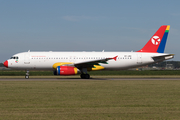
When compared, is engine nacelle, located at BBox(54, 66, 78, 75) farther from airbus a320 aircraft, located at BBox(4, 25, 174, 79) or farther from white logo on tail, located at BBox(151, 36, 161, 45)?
white logo on tail, located at BBox(151, 36, 161, 45)

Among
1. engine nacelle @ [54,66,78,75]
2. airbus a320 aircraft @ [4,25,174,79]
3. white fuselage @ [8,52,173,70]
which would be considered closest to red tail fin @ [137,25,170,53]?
airbus a320 aircraft @ [4,25,174,79]

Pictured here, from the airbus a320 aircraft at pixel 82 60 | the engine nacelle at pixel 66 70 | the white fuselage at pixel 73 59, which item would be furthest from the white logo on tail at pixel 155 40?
the engine nacelle at pixel 66 70

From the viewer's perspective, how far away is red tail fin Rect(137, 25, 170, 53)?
1596 inches

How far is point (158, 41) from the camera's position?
40.6 metres

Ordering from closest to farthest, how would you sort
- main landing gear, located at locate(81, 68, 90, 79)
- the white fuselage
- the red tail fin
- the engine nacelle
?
the engine nacelle → main landing gear, located at locate(81, 68, 90, 79) → the white fuselage → the red tail fin

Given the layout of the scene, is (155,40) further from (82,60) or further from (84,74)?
(84,74)

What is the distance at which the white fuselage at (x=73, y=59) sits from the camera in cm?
3731

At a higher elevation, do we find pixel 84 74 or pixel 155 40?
pixel 155 40

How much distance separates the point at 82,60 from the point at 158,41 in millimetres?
12627

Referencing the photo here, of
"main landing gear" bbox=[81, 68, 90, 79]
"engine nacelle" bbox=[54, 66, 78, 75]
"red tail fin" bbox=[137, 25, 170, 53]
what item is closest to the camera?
"engine nacelle" bbox=[54, 66, 78, 75]

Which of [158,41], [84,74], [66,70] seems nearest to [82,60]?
[84,74]

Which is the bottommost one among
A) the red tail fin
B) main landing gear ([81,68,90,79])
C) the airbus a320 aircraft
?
main landing gear ([81,68,90,79])

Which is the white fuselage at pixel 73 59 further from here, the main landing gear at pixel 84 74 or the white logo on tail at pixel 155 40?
the white logo on tail at pixel 155 40

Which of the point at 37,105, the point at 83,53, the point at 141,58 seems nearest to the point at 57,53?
the point at 83,53
